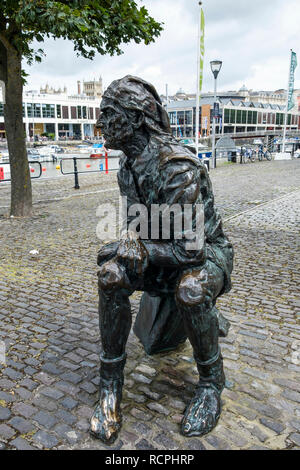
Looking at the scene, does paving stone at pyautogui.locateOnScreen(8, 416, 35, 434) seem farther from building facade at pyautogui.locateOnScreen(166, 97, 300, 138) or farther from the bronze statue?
building facade at pyautogui.locateOnScreen(166, 97, 300, 138)

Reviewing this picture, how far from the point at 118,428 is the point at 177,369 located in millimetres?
812

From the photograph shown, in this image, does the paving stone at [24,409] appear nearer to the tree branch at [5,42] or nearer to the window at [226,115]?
the tree branch at [5,42]

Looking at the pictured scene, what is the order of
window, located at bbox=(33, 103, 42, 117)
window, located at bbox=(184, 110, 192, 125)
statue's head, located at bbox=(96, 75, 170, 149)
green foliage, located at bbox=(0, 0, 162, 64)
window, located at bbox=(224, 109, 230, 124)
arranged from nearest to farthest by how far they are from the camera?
statue's head, located at bbox=(96, 75, 170, 149)
green foliage, located at bbox=(0, 0, 162, 64)
window, located at bbox=(33, 103, 42, 117)
window, located at bbox=(184, 110, 192, 125)
window, located at bbox=(224, 109, 230, 124)

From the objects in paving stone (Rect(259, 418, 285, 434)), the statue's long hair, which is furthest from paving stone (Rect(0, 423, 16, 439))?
→ the statue's long hair

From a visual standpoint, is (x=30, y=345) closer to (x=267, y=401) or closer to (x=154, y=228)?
(x=154, y=228)

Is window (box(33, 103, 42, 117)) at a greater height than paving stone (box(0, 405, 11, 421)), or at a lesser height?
greater

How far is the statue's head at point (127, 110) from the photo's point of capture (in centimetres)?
248

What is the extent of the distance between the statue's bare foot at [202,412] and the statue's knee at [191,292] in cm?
66

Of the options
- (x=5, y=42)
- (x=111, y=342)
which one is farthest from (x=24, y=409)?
(x=5, y=42)

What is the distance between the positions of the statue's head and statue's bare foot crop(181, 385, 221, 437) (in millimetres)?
1648

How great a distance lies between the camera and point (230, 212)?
977 centimetres

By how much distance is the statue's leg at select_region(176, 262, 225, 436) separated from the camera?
7.54 feet

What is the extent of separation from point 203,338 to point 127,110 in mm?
1444

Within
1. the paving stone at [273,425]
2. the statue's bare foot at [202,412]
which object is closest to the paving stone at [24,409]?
the statue's bare foot at [202,412]
